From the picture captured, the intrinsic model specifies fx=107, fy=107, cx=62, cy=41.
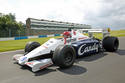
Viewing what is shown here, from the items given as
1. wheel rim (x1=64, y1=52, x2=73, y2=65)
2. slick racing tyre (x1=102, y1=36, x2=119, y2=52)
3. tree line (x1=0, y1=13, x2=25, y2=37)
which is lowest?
wheel rim (x1=64, y1=52, x2=73, y2=65)

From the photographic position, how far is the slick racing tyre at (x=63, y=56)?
10.8 feet

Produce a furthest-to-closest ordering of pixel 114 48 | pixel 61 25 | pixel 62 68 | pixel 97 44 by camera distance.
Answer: pixel 61 25 → pixel 114 48 → pixel 97 44 → pixel 62 68

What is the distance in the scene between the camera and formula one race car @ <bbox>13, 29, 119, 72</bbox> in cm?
332

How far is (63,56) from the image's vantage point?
335 centimetres

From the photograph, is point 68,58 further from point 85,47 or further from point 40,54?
point 85,47

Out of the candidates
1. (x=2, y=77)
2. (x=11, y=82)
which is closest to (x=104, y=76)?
(x=11, y=82)

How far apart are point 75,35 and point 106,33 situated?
2.53 metres

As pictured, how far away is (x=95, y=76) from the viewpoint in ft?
9.40

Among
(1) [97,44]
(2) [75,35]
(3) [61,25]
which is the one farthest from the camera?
(3) [61,25]

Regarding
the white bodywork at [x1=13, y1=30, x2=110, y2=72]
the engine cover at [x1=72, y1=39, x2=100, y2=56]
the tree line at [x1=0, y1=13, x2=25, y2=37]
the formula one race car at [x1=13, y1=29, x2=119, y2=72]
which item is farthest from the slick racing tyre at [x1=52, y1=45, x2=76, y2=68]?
the tree line at [x1=0, y1=13, x2=25, y2=37]

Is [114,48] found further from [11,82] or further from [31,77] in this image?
[11,82]

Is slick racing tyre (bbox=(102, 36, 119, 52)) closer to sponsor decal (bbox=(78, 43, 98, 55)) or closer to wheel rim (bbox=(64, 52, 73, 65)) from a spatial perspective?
sponsor decal (bbox=(78, 43, 98, 55))

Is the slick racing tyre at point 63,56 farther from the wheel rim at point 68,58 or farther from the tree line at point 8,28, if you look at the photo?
the tree line at point 8,28

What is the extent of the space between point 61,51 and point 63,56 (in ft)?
0.55
